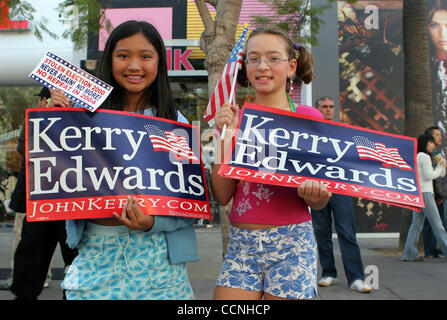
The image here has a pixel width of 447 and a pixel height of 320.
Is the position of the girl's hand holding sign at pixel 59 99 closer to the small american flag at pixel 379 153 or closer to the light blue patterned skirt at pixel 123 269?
the light blue patterned skirt at pixel 123 269

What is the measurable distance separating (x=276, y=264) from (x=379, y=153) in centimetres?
85

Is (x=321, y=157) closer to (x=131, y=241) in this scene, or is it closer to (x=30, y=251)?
(x=131, y=241)

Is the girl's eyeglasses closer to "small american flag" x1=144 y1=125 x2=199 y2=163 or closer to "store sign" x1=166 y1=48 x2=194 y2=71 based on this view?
"small american flag" x1=144 y1=125 x2=199 y2=163

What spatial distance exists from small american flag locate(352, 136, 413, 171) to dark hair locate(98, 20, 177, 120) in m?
1.00

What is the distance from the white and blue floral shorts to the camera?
2.06 metres

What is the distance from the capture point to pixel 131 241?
1991 millimetres

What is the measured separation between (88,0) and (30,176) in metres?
5.08

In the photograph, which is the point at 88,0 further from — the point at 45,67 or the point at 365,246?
the point at 365,246

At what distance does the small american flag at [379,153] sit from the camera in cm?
238

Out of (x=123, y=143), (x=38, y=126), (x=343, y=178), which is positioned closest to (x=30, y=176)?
(x=38, y=126)

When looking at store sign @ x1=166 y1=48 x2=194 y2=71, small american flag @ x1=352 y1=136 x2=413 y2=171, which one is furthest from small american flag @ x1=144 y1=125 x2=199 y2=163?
store sign @ x1=166 y1=48 x2=194 y2=71

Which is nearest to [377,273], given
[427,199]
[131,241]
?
[427,199]

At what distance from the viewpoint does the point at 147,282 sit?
6.42ft
